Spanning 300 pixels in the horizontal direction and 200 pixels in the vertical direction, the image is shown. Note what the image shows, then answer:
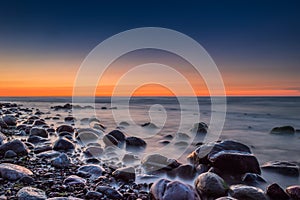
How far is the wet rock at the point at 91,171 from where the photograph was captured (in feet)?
14.6

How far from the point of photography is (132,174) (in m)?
4.42

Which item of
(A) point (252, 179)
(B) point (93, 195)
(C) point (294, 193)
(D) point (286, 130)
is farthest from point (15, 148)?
(D) point (286, 130)

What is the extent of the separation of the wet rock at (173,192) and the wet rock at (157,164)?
1.52 m

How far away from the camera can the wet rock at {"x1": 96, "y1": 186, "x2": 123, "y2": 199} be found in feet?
11.6

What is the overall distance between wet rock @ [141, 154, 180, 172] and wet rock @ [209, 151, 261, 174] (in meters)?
0.83

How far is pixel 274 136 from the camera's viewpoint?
977 cm

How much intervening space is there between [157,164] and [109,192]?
1728 millimetres

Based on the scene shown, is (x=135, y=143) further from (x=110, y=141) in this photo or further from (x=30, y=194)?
(x=30, y=194)

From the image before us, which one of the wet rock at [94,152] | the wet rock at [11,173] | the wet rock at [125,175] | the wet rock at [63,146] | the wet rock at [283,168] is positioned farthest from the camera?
the wet rock at [63,146]

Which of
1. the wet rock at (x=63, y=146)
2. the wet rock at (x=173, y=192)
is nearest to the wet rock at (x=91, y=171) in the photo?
the wet rock at (x=173, y=192)

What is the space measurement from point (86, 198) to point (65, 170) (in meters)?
1.48

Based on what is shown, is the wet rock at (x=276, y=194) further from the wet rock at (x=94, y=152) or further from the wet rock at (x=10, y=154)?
the wet rock at (x=10, y=154)

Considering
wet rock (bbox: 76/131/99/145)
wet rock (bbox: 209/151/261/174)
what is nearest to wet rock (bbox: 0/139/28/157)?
wet rock (bbox: 76/131/99/145)

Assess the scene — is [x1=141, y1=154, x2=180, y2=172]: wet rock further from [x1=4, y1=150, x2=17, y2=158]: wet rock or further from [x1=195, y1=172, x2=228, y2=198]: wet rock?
[x1=4, y1=150, x2=17, y2=158]: wet rock
